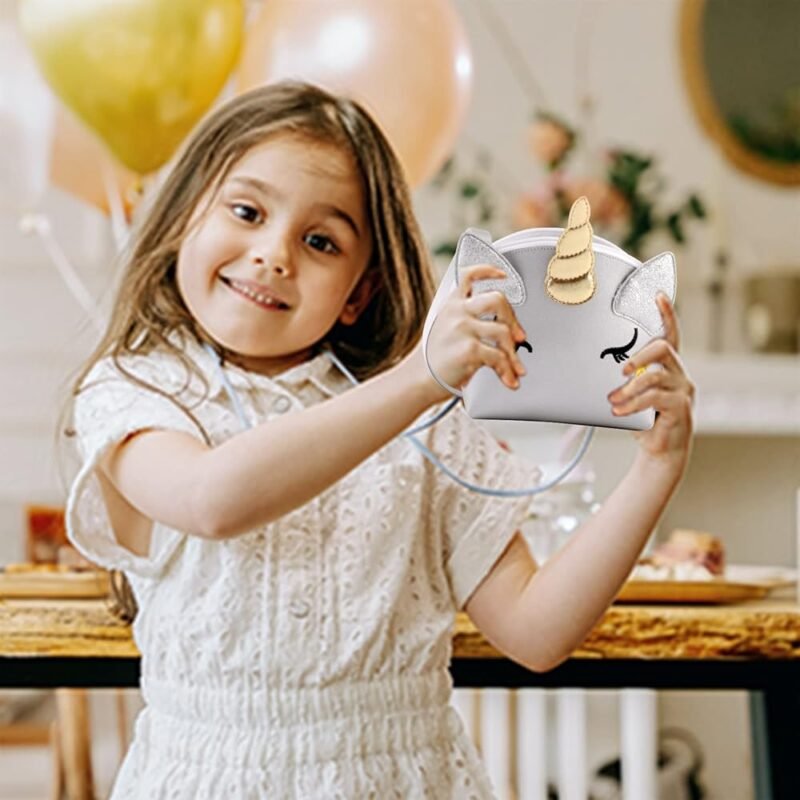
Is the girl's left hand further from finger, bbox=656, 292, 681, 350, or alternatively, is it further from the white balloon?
the white balloon

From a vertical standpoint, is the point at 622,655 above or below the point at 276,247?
below

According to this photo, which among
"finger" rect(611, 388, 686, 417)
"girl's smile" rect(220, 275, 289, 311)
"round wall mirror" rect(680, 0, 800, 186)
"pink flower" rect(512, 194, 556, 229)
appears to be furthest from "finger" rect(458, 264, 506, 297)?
"round wall mirror" rect(680, 0, 800, 186)

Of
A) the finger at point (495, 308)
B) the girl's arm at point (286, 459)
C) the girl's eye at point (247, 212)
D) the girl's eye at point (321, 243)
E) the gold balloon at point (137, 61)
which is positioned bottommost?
the girl's arm at point (286, 459)

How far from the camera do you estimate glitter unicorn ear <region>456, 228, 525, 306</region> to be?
73 cm

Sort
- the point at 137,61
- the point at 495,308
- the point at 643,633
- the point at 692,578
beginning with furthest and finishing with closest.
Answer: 1. the point at 137,61
2. the point at 692,578
3. the point at 643,633
4. the point at 495,308

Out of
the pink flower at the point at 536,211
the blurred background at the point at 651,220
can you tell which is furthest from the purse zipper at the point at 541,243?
the pink flower at the point at 536,211

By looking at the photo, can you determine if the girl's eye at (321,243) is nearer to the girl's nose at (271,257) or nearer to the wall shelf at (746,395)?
the girl's nose at (271,257)

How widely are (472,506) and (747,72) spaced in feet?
7.90

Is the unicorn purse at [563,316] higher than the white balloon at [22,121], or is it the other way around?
the white balloon at [22,121]

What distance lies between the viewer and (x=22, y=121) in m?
1.96

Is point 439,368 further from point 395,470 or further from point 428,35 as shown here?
point 428,35

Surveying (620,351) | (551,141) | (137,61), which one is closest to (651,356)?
(620,351)

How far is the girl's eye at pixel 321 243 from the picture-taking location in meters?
0.92

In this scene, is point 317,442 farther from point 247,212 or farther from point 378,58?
point 378,58
